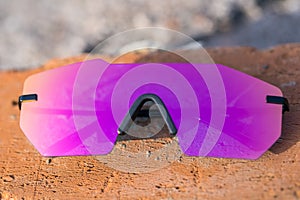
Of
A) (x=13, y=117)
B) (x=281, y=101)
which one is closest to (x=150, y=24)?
(x=13, y=117)

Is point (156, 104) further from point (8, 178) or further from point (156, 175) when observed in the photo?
point (8, 178)

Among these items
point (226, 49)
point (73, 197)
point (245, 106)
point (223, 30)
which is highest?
point (223, 30)

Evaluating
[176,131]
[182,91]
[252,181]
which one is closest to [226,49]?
[182,91]

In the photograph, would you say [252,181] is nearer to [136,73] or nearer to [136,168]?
[136,168]

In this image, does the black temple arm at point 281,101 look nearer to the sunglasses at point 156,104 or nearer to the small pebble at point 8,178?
the sunglasses at point 156,104

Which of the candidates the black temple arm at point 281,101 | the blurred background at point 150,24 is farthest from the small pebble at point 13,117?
the black temple arm at point 281,101

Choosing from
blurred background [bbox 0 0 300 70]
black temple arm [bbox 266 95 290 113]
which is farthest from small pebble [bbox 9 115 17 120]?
black temple arm [bbox 266 95 290 113]
